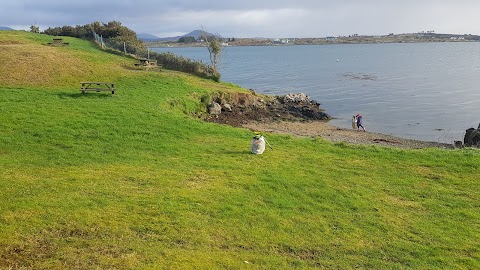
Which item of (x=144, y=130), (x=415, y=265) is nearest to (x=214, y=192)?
(x=415, y=265)

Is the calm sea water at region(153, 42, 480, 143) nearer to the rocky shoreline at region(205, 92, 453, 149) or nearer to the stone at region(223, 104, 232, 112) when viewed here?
the rocky shoreline at region(205, 92, 453, 149)

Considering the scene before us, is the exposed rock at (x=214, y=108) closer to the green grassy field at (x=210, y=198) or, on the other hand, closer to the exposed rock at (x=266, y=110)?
the exposed rock at (x=266, y=110)

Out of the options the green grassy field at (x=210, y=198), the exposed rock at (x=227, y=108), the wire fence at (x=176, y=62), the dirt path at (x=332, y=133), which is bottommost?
the dirt path at (x=332, y=133)

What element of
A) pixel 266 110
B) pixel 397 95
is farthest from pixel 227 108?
pixel 397 95

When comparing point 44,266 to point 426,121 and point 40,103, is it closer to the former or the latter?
point 40,103

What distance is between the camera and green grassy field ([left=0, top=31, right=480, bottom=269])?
9.44 meters

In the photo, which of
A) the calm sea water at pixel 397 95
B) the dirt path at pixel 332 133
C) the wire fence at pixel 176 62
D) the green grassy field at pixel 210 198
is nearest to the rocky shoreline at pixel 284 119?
the dirt path at pixel 332 133

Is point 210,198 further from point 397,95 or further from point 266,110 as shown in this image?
point 397,95

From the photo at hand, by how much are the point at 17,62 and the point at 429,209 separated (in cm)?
3017

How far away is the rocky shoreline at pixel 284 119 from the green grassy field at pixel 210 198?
8.94 m

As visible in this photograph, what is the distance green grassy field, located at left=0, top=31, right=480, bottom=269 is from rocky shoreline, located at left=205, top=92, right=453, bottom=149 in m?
8.94

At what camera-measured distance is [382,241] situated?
34.5 feet

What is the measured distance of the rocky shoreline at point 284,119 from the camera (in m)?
30.5

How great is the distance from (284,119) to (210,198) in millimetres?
25174
